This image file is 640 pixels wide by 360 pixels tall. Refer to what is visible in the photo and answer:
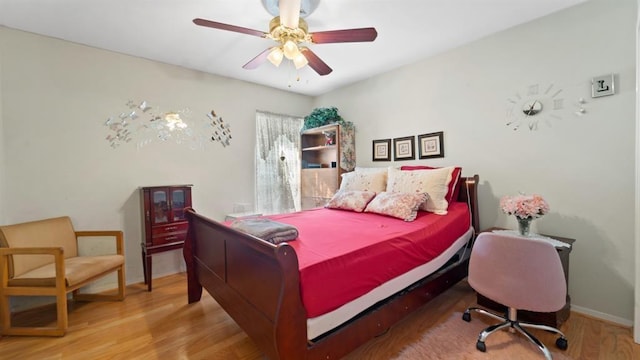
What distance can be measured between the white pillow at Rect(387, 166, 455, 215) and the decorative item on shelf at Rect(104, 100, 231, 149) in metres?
2.43

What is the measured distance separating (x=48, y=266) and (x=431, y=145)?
397 cm

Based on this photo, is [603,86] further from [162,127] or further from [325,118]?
[162,127]

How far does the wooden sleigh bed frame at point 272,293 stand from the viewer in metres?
1.26

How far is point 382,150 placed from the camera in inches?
147

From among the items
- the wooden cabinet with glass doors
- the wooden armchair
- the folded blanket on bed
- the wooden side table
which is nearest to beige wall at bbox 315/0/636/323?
the wooden side table

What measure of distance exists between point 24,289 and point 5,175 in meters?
1.11

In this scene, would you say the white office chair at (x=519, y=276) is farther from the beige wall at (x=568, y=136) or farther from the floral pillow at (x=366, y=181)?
the floral pillow at (x=366, y=181)

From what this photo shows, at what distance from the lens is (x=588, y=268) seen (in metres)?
2.23

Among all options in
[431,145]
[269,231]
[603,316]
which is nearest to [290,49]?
[269,231]

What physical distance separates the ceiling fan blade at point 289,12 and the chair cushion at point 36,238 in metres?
2.76

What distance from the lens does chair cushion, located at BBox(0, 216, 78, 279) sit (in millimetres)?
2178

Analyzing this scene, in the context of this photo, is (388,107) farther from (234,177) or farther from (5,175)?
(5,175)

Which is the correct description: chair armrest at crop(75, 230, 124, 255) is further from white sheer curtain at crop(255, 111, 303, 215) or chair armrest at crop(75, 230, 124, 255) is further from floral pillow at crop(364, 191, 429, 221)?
floral pillow at crop(364, 191, 429, 221)

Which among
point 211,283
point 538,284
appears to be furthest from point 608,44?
point 211,283
